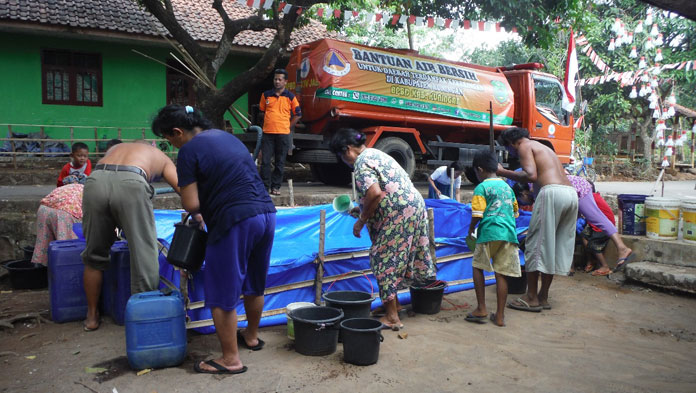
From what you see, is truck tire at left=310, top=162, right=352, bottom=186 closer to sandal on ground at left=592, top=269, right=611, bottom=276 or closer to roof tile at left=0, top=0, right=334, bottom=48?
roof tile at left=0, top=0, right=334, bottom=48

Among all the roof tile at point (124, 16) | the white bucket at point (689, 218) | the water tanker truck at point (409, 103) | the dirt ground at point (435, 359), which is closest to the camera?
the dirt ground at point (435, 359)

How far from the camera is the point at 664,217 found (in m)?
5.86

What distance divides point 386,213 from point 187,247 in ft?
5.06

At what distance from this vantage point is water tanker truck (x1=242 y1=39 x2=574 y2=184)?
8406 mm

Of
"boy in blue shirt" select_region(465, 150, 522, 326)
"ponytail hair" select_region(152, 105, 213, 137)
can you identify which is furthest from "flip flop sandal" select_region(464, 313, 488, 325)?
"ponytail hair" select_region(152, 105, 213, 137)

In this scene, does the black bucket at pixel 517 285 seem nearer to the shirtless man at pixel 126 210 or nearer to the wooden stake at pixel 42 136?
the shirtless man at pixel 126 210

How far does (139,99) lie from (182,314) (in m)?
10.4

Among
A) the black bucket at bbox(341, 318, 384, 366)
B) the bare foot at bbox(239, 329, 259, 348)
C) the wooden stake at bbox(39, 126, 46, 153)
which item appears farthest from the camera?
the wooden stake at bbox(39, 126, 46, 153)

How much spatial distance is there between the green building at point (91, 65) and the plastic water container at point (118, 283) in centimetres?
759

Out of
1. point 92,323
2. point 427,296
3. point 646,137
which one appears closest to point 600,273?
point 427,296

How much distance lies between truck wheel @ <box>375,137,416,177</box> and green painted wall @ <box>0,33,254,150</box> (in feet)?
17.0

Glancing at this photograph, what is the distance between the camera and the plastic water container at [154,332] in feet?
10.7

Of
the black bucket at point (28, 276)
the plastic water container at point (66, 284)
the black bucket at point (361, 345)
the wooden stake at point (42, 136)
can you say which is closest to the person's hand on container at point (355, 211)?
the black bucket at point (361, 345)

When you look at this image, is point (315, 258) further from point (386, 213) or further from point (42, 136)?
point (42, 136)
